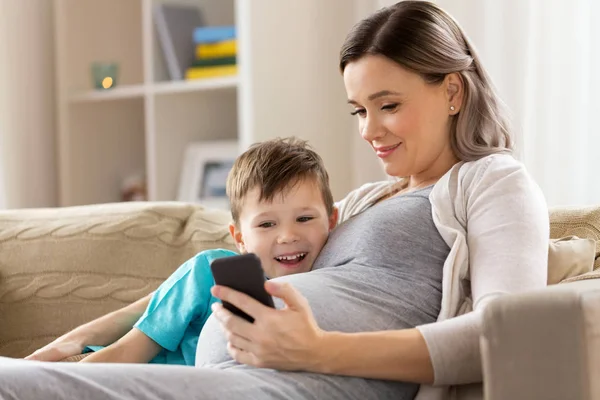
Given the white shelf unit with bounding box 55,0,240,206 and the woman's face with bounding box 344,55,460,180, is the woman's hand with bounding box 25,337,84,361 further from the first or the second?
the white shelf unit with bounding box 55,0,240,206

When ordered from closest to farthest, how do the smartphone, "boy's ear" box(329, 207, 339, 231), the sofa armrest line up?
1. the sofa armrest
2. the smartphone
3. "boy's ear" box(329, 207, 339, 231)

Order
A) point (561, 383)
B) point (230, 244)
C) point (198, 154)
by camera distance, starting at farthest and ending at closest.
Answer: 1. point (198, 154)
2. point (230, 244)
3. point (561, 383)

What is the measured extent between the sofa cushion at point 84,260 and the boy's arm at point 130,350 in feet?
1.27

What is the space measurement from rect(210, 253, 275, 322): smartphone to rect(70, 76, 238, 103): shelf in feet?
6.33

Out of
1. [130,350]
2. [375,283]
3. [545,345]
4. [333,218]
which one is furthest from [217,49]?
[545,345]

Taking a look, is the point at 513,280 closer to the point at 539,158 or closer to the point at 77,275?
the point at 77,275

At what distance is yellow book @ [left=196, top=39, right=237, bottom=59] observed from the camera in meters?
3.37

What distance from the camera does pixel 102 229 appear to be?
2164mm

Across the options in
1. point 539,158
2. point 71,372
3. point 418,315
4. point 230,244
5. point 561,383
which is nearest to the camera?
point 561,383

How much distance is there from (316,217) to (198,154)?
75.4 inches

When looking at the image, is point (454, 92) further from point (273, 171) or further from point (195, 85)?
point (195, 85)

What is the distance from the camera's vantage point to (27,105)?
3.72m

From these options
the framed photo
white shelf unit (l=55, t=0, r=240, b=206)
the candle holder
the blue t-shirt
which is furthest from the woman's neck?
the candle holder

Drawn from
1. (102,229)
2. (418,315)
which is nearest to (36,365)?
(418,315)
